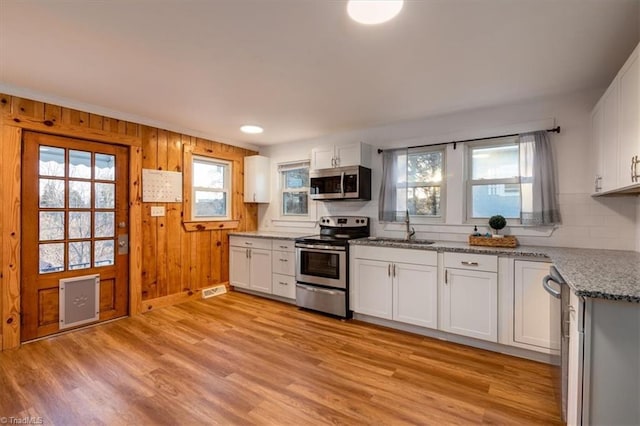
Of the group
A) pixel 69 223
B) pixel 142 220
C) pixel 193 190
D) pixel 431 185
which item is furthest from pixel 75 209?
pixel 431 185

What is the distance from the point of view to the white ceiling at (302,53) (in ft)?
5.57

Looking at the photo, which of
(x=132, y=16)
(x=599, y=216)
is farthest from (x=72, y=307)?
(x=599, y=216)

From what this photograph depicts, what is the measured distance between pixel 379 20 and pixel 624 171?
5.83 feet

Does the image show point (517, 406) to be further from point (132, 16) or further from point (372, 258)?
point (132, 16)

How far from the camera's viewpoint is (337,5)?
1.64 m

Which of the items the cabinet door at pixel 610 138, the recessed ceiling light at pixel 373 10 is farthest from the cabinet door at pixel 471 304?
the recessed ceiling light at pixel 373 10

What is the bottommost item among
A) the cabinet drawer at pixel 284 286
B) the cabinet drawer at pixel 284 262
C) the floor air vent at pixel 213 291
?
the floor air vent at pixel 213 291

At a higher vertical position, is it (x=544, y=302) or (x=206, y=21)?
(x=206, y=21)

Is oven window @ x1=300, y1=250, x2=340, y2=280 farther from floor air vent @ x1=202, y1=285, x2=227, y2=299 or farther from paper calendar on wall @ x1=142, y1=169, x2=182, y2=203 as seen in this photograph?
paper calendar on wall @ x1=142, y1=169, x2=182, y2=203

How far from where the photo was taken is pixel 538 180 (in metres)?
2.91

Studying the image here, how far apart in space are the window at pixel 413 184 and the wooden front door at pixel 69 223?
3093mm

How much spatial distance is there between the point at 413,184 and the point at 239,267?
2.74 meters

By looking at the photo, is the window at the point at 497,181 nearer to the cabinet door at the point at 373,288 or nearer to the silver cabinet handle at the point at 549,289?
the cabinet door at the point at 373,288

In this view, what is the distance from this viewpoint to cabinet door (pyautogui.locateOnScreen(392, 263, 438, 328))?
297 cm
